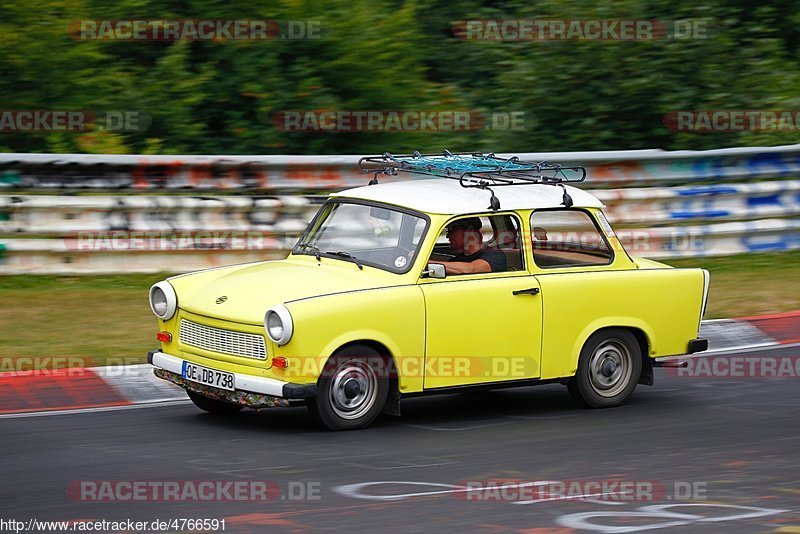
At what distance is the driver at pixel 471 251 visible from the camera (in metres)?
9.24

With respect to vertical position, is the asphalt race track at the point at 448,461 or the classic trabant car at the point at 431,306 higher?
the classic trabant car at the point at 431,306

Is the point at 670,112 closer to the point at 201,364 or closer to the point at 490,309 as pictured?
the point at 490,309

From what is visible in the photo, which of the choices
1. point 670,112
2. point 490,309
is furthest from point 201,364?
point 670,112

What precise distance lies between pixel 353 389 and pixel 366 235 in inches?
52.2

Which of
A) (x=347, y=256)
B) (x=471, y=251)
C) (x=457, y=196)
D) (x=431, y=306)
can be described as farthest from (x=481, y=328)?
(x=347, y=256)

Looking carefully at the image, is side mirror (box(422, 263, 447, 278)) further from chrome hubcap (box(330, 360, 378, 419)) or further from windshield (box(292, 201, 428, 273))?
chrome hubcap (box(330, 360, 378, 419))
